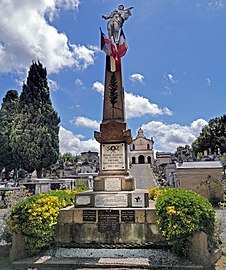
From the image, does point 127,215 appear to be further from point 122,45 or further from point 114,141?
point 122,45

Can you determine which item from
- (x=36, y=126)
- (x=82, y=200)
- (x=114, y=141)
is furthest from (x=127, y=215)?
(x=36, y=126)

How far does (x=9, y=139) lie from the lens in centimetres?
3850

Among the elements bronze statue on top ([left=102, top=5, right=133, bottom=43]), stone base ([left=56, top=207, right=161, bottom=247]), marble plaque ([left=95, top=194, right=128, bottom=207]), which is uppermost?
bronze statue on top ([left=102, top=5, right=133, bottom=43])

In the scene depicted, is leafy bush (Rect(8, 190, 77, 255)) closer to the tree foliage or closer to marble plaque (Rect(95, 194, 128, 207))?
marble plaque (Rect(95, 194, 128, 207))

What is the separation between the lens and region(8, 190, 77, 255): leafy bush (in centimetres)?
590

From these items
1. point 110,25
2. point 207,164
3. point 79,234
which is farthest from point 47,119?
point 79,234

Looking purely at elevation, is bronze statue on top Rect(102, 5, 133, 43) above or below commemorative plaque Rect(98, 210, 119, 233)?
above

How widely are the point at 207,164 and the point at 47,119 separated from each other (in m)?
27.4

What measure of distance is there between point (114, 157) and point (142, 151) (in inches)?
2760

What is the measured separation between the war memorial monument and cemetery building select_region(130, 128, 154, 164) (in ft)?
222

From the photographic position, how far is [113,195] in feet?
23.7

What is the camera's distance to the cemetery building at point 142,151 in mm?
77000

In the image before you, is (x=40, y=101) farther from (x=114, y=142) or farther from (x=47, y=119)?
(x=114, y=142)

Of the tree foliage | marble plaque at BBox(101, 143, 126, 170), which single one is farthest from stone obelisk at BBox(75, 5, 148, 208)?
the tree foliage
